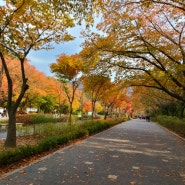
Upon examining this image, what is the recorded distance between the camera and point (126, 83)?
58.6ft

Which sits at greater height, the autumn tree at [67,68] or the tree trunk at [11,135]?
the autumn tree at [67,68]

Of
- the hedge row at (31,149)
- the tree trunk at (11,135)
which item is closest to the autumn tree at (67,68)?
the hedge row at (31,149)

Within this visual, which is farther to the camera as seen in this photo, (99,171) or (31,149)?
(31,149)

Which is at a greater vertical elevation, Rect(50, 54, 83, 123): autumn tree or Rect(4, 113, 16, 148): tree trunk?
Rect(50, 54, 83, 123): autumn tree

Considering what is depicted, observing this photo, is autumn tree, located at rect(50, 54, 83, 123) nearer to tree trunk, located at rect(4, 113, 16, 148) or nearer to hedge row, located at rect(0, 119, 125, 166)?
hedge row, located at rect(0, 119, 125, 166)

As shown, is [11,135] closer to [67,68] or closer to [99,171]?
[99,171]

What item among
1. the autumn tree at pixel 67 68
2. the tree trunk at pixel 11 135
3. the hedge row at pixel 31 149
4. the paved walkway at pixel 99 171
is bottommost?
the paved walkway at pixel 99 171

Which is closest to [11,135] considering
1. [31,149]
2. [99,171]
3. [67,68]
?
[31,149]

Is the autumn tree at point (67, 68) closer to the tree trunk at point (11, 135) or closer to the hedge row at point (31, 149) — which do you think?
the hedge row at point (31, 149)

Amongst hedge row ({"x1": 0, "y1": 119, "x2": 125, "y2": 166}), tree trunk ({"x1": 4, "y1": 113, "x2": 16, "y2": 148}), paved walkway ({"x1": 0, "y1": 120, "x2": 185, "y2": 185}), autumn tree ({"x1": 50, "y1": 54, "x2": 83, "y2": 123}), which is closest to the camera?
paved walkway ({"x1": 0, "y1": 120, "x2": 185, "y2": 185})

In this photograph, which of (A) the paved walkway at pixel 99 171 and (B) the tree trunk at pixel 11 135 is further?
(B) the tree trunk at pixel 11 135

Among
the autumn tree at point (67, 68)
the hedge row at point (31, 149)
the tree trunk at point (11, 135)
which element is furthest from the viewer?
the autumn tree at point (67, 68)

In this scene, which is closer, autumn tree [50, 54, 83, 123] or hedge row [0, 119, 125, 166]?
hedge row [0, 119, 125, 166]

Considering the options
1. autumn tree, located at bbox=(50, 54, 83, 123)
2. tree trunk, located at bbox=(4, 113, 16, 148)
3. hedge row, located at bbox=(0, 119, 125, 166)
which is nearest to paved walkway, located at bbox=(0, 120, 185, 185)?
hedge row, located at bbox=(0, 119, 125, 166)
